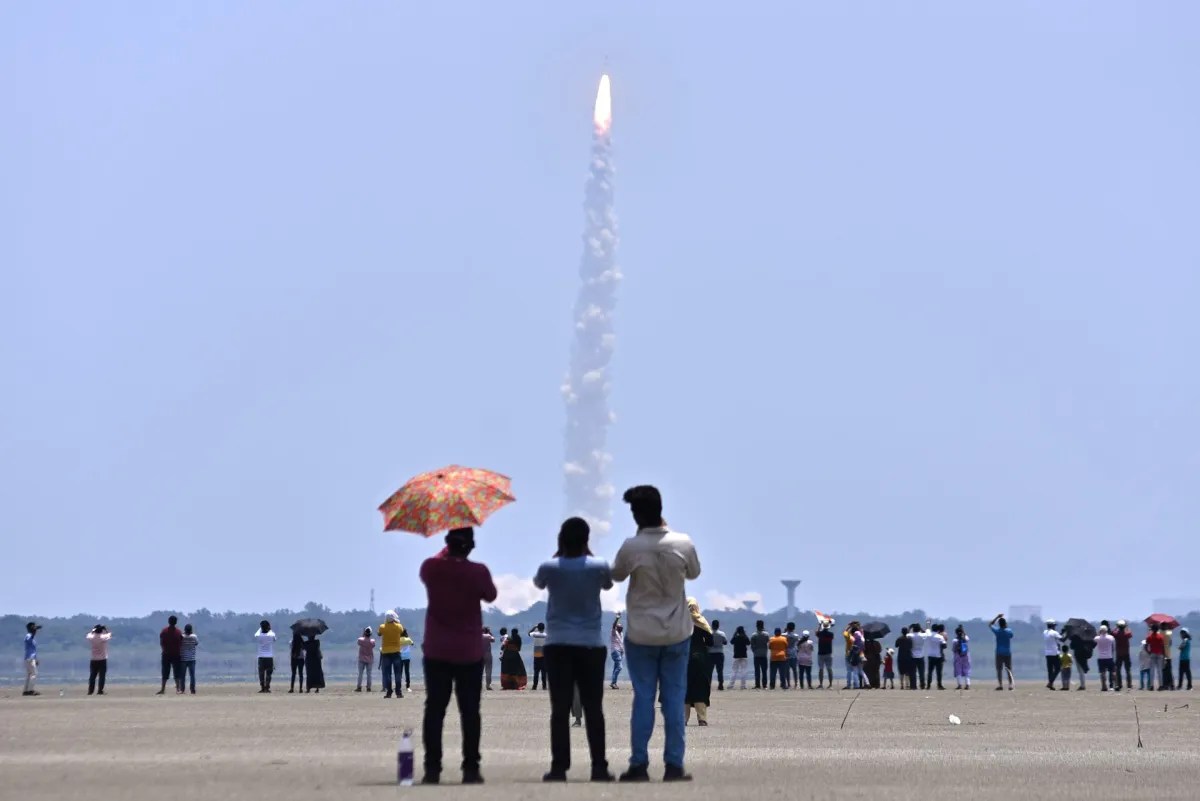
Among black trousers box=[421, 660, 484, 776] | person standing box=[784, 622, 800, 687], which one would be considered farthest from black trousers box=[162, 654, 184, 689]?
black trousers box=[421, 660, 484, 776]

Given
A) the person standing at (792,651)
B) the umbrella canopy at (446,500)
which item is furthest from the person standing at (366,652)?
the umbrella canopy at (446,500)

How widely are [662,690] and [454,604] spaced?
5.32 feet

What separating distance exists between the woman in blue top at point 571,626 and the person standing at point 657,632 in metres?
0.21

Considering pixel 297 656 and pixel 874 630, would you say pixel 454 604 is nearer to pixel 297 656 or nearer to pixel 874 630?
pixel 297 656

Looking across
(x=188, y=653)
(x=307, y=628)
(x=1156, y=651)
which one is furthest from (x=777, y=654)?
(x=188, y=653)

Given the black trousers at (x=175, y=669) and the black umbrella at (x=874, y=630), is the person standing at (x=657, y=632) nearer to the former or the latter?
the black trousers at (x=175, y=669)

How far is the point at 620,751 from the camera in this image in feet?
59.6

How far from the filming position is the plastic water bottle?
13.6 meters

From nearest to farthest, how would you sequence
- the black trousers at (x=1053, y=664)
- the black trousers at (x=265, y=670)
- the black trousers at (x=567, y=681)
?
the black trousers at (x=567, y=681)
the black trousers at (x=265, y=670)
the black trousers at (x=1053, y=664)

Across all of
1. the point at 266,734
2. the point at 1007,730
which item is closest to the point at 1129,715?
the point at 1007,730

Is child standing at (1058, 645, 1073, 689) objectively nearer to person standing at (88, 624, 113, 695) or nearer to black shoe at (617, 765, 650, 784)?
person standing at (88, 624, 113, 695)

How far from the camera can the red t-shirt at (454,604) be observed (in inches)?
565

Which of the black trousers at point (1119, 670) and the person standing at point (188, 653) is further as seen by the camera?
the black trousers at point (1119, 670)

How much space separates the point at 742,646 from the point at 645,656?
31.7m
